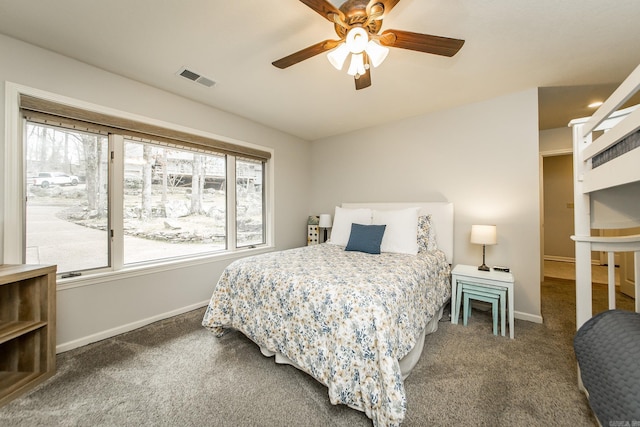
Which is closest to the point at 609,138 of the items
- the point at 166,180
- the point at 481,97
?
the point at 481,97

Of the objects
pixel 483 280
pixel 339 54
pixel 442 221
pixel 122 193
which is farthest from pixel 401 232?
Result: pixel 122 193

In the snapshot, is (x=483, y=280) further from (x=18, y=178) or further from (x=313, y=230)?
(x=18, y=178)

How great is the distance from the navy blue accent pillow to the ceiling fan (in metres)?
1.62

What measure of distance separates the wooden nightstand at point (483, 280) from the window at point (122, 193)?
2.74m

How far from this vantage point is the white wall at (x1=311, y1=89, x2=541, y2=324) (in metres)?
2.57

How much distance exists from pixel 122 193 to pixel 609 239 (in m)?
3.78

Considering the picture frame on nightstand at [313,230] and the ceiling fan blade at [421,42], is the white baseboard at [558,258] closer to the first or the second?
the picture frame on nightstand at [313,230]

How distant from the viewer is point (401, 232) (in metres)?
2.71

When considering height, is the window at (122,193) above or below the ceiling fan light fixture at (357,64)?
below

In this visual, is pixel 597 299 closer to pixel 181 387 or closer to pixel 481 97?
pixel 481 97

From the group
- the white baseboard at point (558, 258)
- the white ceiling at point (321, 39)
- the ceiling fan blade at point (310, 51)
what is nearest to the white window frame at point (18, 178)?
the white ceiling at point (321, 39)

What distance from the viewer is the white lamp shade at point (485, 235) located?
2.47 metres

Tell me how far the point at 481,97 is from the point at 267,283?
3.01 meters

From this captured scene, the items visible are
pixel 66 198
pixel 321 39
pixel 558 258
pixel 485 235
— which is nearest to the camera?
pixel 321 39
